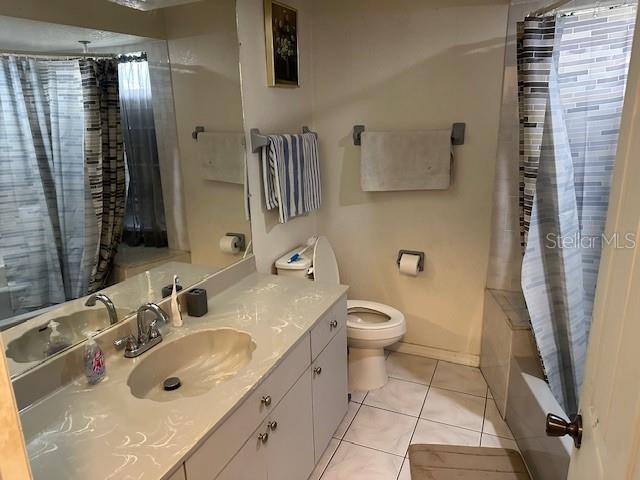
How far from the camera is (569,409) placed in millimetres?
1983

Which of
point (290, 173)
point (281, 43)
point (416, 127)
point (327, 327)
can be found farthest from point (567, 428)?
point (281, 43)

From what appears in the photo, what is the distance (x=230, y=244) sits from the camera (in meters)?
2.11

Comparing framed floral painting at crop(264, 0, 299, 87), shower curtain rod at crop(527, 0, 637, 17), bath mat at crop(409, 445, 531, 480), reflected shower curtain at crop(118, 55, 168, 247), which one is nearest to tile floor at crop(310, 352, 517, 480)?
bath mat at crop(409, 445, 531, 480)

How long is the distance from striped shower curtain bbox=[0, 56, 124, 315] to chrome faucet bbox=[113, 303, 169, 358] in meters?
0.19

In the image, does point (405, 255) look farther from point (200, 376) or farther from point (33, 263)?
point (33, 263)

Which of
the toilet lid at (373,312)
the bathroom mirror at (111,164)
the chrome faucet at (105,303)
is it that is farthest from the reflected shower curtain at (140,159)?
the toilet lid at (373,312)

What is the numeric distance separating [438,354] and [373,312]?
60cm

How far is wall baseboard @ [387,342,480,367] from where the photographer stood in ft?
9.15

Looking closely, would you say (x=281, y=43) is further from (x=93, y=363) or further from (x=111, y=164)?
(x=93, y=363)

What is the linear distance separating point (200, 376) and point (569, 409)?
5.46 ft

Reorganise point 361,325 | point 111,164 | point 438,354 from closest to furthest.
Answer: point 111,164
point 361,325
point 438,354

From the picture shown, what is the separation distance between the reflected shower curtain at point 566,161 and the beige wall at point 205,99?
1320 millimetres

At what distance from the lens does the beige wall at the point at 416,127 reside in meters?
2.38

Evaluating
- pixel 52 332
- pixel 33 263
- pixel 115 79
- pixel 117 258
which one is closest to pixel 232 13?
pixel 115 79
